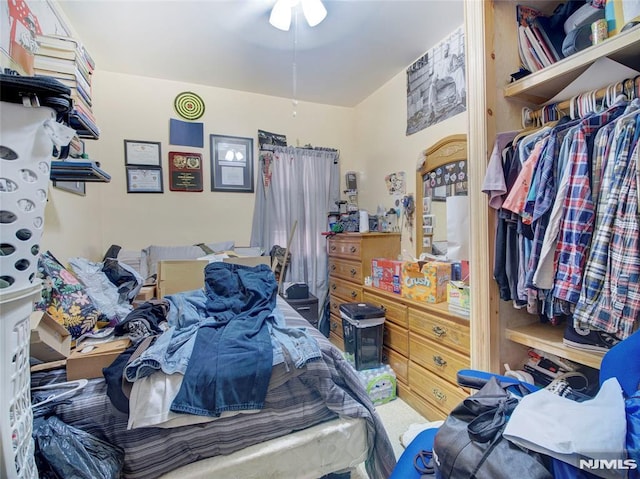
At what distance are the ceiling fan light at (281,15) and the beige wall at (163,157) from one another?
4.49ft

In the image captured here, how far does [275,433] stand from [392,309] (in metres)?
1.34

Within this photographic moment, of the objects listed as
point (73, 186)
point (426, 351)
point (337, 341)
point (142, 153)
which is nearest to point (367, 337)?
point (426, 351)

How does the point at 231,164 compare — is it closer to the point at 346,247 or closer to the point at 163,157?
the point at 163,157

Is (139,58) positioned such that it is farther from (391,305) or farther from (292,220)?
(391,305)

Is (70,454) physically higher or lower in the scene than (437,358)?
higher

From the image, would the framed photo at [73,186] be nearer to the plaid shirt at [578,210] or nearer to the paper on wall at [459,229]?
the paper on wall at [459,229]

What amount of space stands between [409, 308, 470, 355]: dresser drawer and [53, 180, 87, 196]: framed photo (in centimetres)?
246

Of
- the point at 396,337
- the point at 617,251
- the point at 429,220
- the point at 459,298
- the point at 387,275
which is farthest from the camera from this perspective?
the point at 429,220

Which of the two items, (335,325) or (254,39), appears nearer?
(254,39)

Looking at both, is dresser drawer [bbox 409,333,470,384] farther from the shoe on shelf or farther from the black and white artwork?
the black and white artwork

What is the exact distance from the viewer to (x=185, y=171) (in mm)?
3010

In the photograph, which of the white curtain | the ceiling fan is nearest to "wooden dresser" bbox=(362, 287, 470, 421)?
the white curtain

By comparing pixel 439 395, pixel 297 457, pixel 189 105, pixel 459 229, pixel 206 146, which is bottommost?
pixel 439 395

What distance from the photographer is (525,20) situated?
4.18 feet
